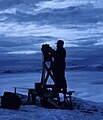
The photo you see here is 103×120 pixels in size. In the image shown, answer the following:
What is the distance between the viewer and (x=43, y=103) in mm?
20844

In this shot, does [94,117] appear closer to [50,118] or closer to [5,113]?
[50,118]

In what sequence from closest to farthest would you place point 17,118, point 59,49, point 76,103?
point 17,118 → point 59,49 → point 76,103

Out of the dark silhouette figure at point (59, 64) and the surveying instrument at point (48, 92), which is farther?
the dark silhouette figure at point (59, 64)

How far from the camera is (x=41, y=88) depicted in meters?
21.0

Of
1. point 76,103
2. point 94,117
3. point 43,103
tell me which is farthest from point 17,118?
point 76,103

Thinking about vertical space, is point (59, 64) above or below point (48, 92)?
above

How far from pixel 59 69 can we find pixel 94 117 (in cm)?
462

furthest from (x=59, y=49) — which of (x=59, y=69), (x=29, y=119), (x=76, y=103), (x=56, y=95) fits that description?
(x=29, y=119)

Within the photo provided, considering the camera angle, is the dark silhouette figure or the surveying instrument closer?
the surveying instrument

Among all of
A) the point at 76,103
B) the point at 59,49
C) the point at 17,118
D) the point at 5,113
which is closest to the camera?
the point at 17,118

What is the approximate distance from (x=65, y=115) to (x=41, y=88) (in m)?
4.53

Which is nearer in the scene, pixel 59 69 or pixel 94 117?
pixel 94 117

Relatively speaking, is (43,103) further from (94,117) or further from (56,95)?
(94,117)

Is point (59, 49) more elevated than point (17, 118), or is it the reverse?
point (59, 49)
